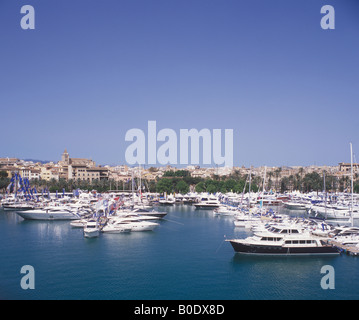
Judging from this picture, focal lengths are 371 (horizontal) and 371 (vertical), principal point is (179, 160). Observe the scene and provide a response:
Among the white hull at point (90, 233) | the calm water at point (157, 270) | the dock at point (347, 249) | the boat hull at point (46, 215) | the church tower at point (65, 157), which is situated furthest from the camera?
the church tower at point (65, 157)

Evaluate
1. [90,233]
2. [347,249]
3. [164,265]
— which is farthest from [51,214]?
[347,249]

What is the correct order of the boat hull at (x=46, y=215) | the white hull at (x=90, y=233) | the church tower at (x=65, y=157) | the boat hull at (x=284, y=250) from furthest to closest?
1. the church tower at (x=65, y=157)
2. the boat hull at (x=46, y=215)
3. the white hull at (x=90, y=233)
4. the boat hull at (x=284, y=250)

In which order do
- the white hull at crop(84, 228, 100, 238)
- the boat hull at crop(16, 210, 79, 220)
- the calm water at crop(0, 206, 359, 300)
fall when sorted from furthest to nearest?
1. the boat hull at crop(16, 210, 79, 220)
2. the white hull at crop(84, 228, 100, 238)
3. the calm water at crop(0, 206, 359, 300)

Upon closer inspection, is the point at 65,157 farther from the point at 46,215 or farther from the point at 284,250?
the point at 284,250

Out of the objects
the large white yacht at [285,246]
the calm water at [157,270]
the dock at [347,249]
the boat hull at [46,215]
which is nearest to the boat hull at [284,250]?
the large white yacht at [285,246]

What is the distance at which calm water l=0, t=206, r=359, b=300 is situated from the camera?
9492 millimetres

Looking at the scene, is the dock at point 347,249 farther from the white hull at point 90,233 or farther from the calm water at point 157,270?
the white hull at point 90,233

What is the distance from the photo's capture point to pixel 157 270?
442 inches

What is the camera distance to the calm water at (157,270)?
949 centimetres

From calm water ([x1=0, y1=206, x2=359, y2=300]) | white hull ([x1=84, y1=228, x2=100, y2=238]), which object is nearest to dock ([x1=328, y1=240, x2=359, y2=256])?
calm water ([x1=0, y1=206, x2=359, y2=300])

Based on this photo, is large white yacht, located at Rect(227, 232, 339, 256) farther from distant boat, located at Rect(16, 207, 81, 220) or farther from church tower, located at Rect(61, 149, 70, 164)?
Answer: church tower, located at Rect(61, 149, 70, 164)

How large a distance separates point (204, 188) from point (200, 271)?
31783 mm

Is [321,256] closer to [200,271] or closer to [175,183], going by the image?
[200,271]
